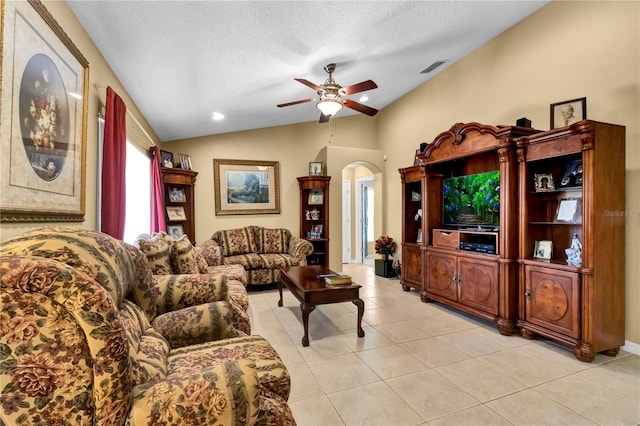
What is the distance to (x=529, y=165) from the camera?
9.58 ft

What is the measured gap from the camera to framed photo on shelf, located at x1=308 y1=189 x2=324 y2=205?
5668 millimetres

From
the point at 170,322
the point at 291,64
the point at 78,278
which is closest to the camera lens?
the point at 78,278

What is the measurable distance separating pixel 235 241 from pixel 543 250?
4227 millimetres

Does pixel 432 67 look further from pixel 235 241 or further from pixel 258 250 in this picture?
pixel 235 241

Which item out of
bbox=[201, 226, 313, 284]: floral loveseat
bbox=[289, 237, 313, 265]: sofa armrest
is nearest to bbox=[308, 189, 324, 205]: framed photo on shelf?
bbox=[201, 226, 313, 284]: floral loveseat

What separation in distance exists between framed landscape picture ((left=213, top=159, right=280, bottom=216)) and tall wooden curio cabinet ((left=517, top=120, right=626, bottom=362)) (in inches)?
155

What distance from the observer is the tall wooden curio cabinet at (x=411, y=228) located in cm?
434

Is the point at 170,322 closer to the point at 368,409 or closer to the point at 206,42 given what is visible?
the point at 368,409

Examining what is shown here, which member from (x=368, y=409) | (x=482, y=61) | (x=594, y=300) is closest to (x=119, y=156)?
(x=368, y=409)

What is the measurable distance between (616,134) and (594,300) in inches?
53.7

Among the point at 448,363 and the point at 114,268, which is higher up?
the point at 114,268

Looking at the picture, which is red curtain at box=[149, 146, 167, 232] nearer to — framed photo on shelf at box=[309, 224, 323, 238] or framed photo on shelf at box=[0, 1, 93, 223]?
framed photo on shelf at box=[0, 1, 93, 223]

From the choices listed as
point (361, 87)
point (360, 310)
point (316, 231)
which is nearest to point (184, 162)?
point (316, 231)

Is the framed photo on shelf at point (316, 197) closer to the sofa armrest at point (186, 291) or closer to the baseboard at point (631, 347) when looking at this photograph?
the sofa armrest at point (186, 291)
